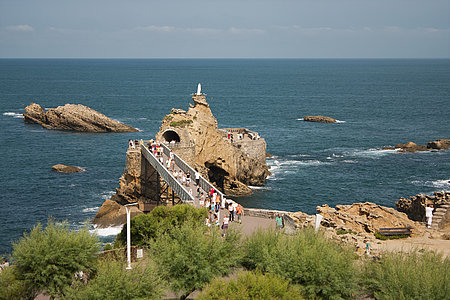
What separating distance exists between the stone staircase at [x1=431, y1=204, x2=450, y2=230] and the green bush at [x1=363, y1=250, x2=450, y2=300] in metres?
13.2

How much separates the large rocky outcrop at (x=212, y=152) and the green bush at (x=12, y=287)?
2825 centimetres

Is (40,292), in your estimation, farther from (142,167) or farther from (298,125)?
(298,125)

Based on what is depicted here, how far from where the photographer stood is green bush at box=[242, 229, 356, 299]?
21.3m

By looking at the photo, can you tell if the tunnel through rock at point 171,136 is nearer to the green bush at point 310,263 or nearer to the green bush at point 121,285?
the green bush at point 310,263

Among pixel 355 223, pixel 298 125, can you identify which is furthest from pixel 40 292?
pixel 298 125

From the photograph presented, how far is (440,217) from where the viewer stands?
3516 centimetres

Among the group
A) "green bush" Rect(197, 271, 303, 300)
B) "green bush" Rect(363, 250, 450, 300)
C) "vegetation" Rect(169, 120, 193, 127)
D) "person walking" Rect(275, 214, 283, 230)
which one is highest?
"vegetation" Rect(169, 120, 193, 127)

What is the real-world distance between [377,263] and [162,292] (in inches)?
370

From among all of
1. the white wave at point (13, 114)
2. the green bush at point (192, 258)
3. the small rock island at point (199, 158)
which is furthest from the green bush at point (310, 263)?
the white wave at point (13, 114)

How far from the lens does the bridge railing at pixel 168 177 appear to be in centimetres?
3525

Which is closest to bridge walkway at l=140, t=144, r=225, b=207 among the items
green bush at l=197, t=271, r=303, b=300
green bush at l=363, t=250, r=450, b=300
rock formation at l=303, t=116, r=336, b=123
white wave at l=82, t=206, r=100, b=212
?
white wave at l=82, t=206, r=100, b=212

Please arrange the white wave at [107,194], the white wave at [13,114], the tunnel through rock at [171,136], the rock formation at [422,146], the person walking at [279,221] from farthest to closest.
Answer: the white wave at [13,114], the rock formation at [422,146], the white wave at [107,194], the tunnel through rock at [171,136], the person walking at [279,221]

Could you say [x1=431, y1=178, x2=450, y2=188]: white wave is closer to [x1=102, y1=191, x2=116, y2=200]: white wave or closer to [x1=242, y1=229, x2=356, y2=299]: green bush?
[x1=102, y1=191, x2=116, y2=200]: white wave

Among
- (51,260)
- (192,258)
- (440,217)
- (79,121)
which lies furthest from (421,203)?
(79,121)
